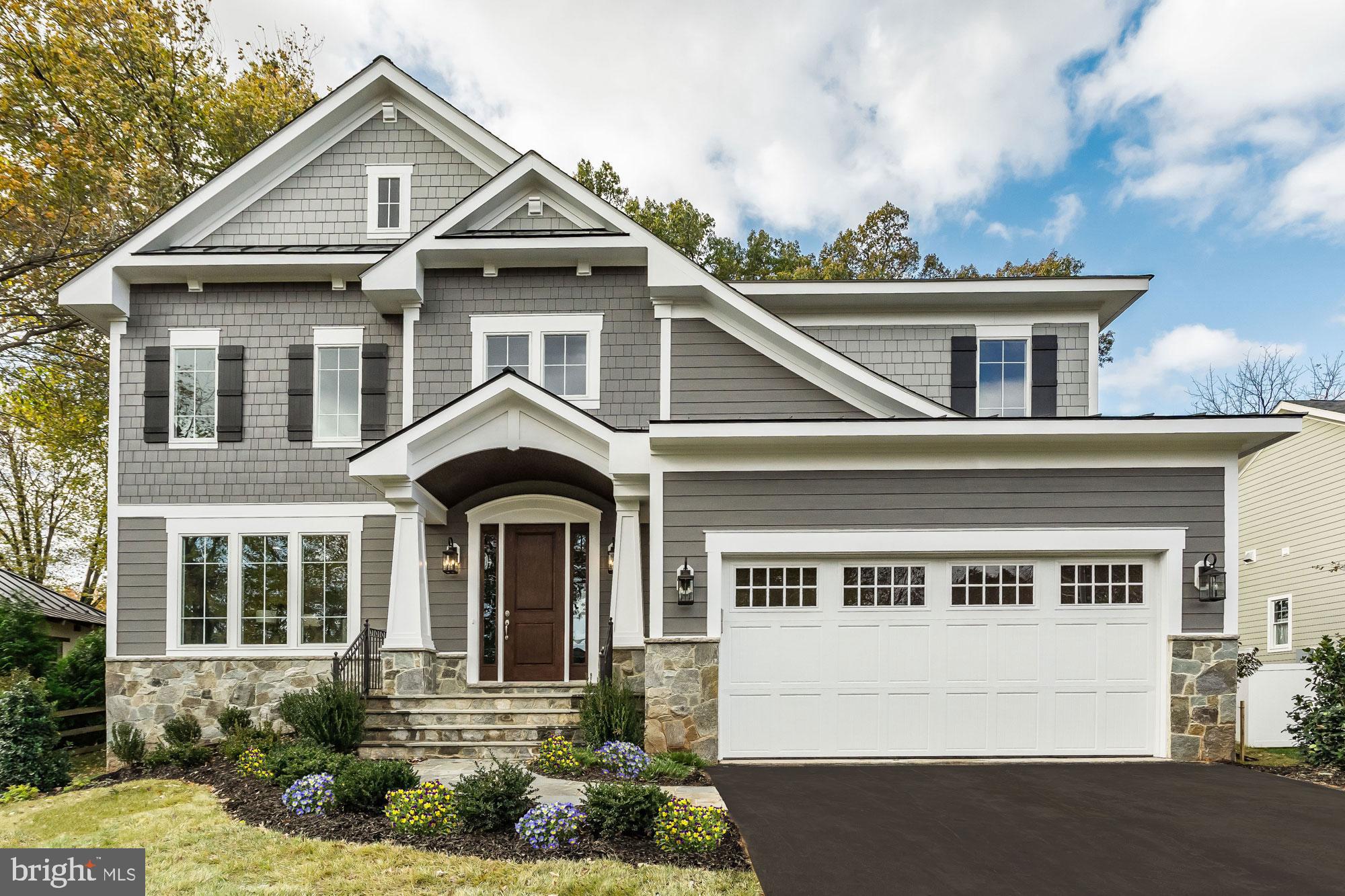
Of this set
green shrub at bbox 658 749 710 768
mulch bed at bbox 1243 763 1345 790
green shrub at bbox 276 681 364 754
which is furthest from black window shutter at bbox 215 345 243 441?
mulch bed at bbox 1243 763 1345 790

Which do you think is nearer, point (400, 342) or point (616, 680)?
point (616, 680)

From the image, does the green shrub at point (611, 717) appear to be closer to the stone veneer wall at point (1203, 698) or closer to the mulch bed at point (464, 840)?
the mulch bed at point (464, 840)

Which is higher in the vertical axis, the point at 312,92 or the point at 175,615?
the point at 312,92

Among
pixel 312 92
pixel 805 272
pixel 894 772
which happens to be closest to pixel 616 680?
pixel 894 772

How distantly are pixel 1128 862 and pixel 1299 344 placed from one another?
29272mm

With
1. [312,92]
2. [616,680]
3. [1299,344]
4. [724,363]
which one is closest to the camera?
[616,680]

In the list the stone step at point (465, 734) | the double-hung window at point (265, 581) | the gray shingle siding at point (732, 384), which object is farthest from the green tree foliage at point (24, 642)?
the gray shingle siding at point (732, 384)

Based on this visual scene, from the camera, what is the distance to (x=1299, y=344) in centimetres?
2759

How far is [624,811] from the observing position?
223 inches

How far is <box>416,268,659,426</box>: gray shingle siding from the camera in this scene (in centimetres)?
1060

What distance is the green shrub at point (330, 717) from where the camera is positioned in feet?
26.7

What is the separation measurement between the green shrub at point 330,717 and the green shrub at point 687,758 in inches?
122

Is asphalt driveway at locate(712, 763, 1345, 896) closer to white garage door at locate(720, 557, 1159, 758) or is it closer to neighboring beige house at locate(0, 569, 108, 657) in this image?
white garage door at locate(720, 557, 1159, 758)

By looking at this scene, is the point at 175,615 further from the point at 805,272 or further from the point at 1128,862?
the point at 805,272
